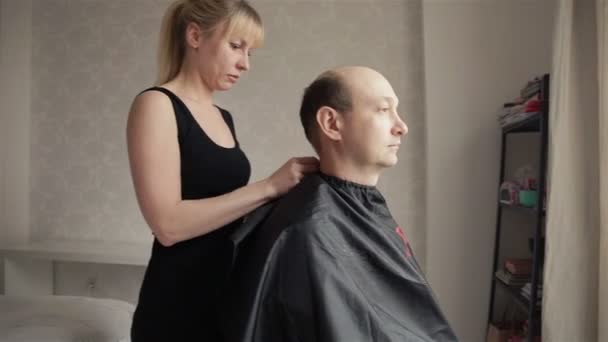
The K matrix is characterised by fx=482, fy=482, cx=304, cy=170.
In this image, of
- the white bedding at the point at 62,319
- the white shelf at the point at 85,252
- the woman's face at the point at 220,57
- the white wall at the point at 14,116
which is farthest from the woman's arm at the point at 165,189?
the white wall at the point at 14,116

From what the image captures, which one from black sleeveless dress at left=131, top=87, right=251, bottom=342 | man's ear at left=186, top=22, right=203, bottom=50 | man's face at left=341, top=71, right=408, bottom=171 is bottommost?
black sleeveless dress at left=131, top=87, right=251, bottom=342

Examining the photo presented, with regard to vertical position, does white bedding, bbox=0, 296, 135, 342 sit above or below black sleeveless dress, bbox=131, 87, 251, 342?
below

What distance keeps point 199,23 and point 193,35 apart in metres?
0.03

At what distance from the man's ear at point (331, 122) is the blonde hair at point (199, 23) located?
27 centimetres

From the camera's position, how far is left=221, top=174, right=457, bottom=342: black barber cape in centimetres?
86

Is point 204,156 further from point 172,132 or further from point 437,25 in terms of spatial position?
point 437,25

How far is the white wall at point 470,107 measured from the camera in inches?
99.3

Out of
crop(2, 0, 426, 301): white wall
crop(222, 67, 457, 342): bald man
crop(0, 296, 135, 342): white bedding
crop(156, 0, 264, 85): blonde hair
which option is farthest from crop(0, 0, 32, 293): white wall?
crop(222, 67, 457, 342): bald man

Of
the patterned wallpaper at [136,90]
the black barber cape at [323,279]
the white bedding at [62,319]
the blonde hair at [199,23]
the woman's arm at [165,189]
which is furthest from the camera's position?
the patterned wallpaper at [136,90]

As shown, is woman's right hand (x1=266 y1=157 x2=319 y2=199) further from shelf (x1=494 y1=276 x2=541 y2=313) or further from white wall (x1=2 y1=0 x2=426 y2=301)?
white wall (x1=2 y1=0 x2=426 y2=301)

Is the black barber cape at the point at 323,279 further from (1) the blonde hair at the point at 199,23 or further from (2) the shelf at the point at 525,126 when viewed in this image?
(2) the shelf at the point at 525,126

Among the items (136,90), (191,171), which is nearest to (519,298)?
(191,171)

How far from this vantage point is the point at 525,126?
225 centimetres

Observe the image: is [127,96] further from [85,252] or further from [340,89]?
[340,89]
